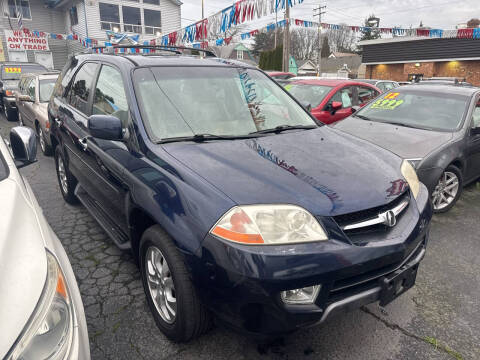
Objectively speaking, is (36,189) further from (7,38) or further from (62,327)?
(7,38)

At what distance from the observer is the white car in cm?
111

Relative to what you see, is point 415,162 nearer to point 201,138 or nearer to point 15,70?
point 201,138

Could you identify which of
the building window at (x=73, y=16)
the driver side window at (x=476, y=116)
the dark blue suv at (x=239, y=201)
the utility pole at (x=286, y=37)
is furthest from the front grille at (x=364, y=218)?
the building window at (x=73, y=16)

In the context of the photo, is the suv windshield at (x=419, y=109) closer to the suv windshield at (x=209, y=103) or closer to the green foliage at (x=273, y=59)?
the suv windshield at (x=209, y=103)

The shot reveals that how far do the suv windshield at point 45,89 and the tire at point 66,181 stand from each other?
2.80 meters

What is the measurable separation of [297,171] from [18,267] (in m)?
1.46

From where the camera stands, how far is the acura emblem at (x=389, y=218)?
6.45 ft

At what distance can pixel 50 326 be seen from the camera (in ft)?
3.99

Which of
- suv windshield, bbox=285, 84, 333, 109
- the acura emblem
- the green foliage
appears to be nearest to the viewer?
the acura emblem

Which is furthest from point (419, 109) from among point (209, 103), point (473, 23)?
point (473, 23)

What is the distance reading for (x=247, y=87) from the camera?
10.2 ft

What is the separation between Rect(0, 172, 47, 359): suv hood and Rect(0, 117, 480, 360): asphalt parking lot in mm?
1084

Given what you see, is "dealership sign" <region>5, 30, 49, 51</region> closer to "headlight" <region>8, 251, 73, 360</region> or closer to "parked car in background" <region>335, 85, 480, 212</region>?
"parked car in background" <region>335, 85, 480, 212</region>

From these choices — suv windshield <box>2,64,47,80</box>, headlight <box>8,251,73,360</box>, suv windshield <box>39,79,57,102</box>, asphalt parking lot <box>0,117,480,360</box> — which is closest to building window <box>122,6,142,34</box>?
suv windshield <box>2,64,47,80</box>
